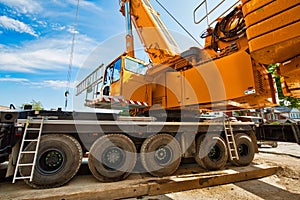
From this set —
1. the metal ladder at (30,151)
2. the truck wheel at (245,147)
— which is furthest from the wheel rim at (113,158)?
the truck wheel at (245,147)

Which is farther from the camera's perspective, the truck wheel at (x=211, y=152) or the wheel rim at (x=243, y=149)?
the wheel rim at (x=243, y=149)

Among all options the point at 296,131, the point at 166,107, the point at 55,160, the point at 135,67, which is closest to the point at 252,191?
the point at 296,131

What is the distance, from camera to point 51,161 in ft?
11.3

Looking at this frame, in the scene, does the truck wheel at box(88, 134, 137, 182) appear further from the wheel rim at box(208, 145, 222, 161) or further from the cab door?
the wheel rim at box(208, 145, 222, 161)

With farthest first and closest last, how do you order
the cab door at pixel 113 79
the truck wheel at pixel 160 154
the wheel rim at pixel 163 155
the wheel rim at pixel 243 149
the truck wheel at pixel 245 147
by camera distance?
1. the wheel rim at pixel 243 149
2. the truck wheel at pixel 245 147
3. the cab door at pixel 113 79
4. the wheel rim at pixel 163 155
5. the truck wheel at pixel 160 154

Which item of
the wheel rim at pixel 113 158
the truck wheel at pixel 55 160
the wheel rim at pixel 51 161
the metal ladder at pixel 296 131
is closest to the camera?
the truck wheel at pixel 55 160

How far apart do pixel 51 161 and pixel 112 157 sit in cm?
116

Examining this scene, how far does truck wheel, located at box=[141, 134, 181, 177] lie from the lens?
159 inches

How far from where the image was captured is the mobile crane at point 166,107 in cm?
300

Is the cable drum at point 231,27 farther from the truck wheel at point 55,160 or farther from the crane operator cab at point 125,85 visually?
the truck wheel at point 55,160

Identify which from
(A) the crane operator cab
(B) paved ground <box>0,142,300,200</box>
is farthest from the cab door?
(B) paved ground <box>0,142,300,200</box>

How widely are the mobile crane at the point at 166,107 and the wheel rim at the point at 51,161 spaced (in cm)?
2

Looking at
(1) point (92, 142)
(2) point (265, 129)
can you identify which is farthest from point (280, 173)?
(1) point (92, 142)

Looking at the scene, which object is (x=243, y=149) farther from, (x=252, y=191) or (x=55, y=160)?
(x=55, y=160)
